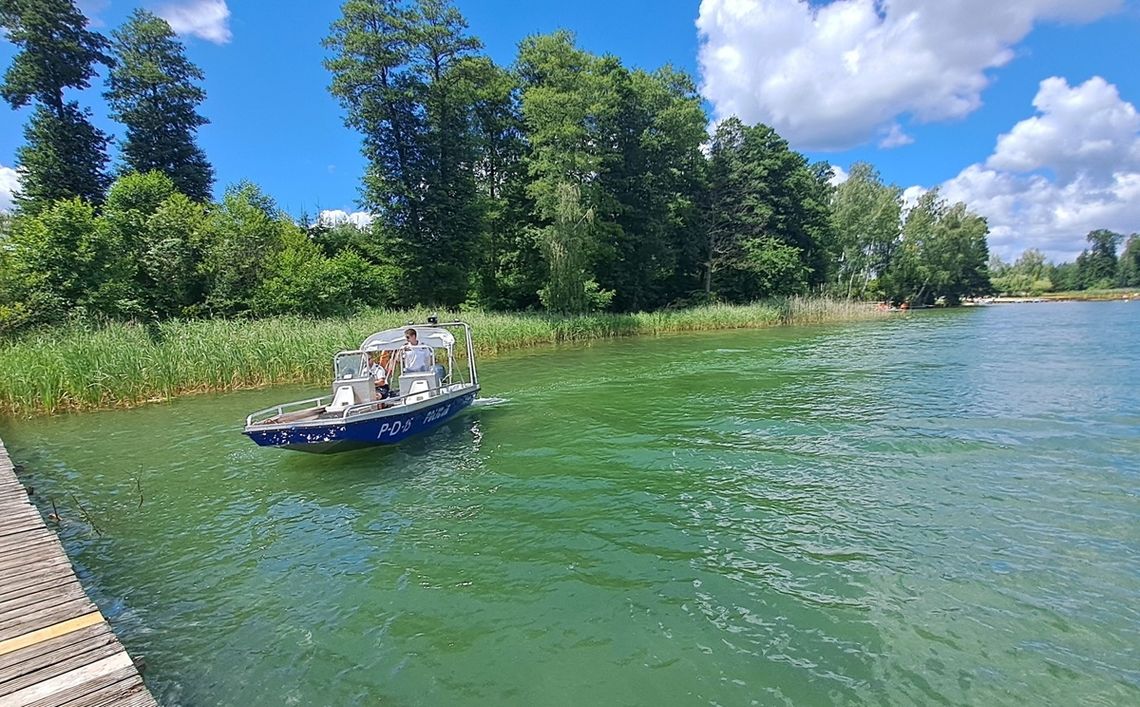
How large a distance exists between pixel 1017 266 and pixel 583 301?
458ft

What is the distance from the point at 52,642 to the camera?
384 centimetres

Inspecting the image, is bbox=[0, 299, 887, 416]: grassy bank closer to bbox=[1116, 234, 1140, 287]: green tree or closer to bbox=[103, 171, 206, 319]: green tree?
bbox=[103, 171, 206, 319]: green tree

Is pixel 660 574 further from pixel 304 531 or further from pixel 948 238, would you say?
pixel 948 238

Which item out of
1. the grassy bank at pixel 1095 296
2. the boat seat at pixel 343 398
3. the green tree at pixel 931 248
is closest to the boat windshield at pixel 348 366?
the boat seat at pixel 343 398

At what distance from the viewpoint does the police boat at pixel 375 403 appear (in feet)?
31.1

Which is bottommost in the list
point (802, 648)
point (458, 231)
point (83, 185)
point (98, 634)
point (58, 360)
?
point (802, 648)

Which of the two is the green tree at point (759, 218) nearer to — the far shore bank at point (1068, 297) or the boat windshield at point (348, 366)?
the boat windshield at point (348, 366)

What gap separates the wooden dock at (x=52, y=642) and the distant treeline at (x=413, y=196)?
19133mm

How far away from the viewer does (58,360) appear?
1481 centimetres

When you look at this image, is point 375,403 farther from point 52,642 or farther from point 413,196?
point 413,196

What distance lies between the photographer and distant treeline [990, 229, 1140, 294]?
376ft

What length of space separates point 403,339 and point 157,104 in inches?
1624

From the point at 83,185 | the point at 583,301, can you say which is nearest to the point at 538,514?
the point at 583,301

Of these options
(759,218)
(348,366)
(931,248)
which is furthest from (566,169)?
(931,248)
